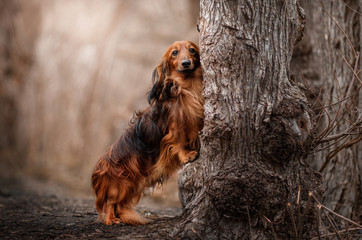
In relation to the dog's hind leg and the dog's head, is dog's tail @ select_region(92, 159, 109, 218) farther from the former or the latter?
the dog's head

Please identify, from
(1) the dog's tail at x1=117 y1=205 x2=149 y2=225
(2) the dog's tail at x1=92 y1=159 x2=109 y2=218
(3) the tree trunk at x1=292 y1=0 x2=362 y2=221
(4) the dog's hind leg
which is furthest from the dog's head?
(3) the tree trunk at x1=292 y1=0 x2=362 y2=221

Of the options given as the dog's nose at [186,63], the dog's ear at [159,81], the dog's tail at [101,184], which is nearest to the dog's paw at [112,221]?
the dog's tail at [101,184]

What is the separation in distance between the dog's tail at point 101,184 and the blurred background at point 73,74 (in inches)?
240

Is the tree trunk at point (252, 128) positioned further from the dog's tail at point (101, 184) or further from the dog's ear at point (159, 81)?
the dog's tail at point (101, 184)

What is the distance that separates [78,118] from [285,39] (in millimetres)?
9175

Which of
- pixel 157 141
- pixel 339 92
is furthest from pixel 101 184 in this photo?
pixel 339 92

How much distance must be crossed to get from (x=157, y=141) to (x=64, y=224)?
140 centimetres

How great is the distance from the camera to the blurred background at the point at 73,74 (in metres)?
11.0

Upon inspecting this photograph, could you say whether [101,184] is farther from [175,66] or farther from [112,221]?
[175,66]

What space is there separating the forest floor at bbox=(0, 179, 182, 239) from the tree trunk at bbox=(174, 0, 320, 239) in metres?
0.55

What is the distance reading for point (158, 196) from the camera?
28.4 feet

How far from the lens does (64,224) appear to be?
4.25 meters

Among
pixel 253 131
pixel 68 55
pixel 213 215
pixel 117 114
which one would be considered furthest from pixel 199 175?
pixel 68 55

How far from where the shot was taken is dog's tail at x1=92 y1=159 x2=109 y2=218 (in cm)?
420
